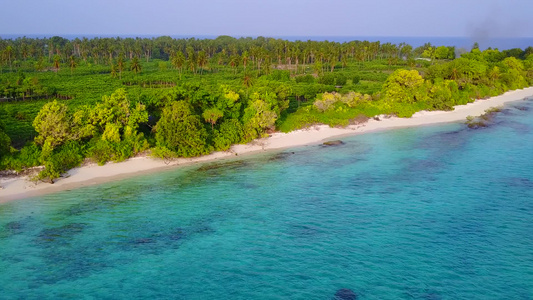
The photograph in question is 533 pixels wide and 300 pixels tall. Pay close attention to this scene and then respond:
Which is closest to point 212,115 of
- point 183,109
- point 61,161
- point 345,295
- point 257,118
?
point 183,109

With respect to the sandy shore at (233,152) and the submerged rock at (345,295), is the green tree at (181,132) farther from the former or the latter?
the submerged rock at (345,295)

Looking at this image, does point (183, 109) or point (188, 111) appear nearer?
point (183, 109)

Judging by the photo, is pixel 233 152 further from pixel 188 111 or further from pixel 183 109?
pixel 183 109

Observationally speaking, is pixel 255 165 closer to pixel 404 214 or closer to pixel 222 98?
pixel 222 98

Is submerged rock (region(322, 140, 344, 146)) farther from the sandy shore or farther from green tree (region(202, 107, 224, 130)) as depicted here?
green tree (region(202, 107, 224, 130))

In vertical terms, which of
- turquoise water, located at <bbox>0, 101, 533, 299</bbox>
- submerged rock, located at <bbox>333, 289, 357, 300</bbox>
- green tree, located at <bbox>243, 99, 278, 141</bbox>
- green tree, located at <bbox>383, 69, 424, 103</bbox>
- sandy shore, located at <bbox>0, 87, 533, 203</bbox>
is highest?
green tree, located at <bbox>383, 69, 424, 103</bbox>

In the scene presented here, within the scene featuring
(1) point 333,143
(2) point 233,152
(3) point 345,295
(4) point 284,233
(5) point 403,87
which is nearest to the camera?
(3) point 345,295

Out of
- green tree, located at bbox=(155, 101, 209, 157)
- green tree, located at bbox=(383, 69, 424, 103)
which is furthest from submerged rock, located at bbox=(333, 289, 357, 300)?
green tree, located at bbox=(383, 69, 424, 103)
